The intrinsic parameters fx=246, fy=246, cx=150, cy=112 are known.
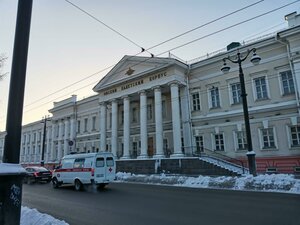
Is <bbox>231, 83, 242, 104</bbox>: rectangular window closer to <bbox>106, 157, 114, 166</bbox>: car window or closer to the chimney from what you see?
the chimney

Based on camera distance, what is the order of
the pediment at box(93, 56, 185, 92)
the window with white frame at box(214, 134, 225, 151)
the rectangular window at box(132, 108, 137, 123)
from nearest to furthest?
1. the window with white frame at box(214, 134, 225, 151)
2. the pediment at box(93, 56, 185, 92)
3. the rectangular window at box(132, 108, 137, 123)

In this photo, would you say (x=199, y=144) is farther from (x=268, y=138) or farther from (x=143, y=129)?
(x=268, y=138)

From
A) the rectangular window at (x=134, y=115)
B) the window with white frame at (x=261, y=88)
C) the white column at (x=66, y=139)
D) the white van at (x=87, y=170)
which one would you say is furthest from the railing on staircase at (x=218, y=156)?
the white column at (x=66, y=139)

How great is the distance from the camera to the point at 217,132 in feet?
82.7

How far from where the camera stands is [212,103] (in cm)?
2625

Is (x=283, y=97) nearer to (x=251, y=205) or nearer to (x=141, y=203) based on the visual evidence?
(x=251, y=205)

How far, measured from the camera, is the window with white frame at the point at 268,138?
2162 centimetres

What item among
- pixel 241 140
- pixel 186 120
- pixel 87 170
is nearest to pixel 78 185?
pixel 87 170

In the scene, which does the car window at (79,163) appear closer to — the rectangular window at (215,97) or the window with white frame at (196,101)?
the window with white frame at (196,101)

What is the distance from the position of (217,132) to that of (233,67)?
265 inches

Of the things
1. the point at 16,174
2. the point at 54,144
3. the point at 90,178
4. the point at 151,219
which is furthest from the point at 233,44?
the point at 54,144

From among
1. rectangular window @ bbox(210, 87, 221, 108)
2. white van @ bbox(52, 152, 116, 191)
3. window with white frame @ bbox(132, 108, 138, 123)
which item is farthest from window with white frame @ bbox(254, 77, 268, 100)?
window with white frame @ bbox(132, 108, 138, 123)

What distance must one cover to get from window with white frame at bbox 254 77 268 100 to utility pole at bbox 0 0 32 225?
22018mm

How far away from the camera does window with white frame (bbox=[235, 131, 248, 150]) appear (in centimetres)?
2334
